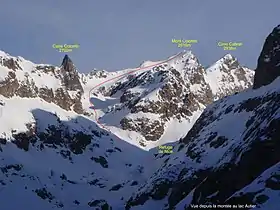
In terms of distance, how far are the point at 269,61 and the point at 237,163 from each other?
185ft

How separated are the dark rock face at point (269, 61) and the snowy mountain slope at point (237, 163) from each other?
21.0 inches

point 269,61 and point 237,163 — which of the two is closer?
point 237,163

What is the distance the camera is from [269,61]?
192 metres

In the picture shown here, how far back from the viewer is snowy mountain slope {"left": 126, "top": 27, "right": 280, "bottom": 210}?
4646 inches

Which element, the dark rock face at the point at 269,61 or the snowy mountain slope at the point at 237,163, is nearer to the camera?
the snowy mountain slope at the point at 237,163

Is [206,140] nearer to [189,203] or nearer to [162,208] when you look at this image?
[162,208]

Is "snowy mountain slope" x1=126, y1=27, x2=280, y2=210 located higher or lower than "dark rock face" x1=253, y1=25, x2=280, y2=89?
lower

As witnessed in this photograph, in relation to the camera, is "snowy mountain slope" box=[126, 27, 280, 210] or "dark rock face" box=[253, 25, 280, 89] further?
"dark rock face" box=[253, 25, 280, 89]

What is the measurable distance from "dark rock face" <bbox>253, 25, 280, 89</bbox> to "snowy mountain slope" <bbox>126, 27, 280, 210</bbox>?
1.75 feet

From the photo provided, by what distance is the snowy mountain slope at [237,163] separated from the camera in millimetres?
118000

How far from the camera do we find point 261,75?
194000 millimetres

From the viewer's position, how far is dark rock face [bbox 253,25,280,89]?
18725 cm

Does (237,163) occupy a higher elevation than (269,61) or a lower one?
lower

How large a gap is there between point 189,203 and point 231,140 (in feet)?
84.4
